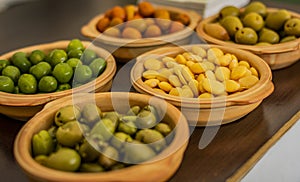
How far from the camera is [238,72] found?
0.87m

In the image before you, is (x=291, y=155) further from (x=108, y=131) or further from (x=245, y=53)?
(x=108, y=131)

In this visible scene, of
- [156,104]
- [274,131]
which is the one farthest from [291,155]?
[156,104]

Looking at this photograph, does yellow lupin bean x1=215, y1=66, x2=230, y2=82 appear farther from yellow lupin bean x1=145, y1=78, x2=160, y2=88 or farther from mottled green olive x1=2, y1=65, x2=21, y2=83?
mottled green olive x1=2, y1=65, x2=21, y2=83

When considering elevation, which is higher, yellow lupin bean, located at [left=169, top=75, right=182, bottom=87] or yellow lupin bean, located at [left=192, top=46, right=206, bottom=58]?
yellow lupin bean, located at [left=192, top=46, right=206, bottom=58]

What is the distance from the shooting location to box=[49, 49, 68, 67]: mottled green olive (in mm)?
922

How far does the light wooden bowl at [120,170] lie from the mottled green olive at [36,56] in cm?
19

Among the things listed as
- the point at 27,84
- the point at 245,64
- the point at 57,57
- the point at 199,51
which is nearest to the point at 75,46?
the point at 57,57

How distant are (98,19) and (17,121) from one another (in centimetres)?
44

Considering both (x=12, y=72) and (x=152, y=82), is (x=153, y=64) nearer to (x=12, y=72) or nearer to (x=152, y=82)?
(x=152, y=82)

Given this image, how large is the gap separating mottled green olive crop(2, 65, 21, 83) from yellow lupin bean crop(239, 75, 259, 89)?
466 mm

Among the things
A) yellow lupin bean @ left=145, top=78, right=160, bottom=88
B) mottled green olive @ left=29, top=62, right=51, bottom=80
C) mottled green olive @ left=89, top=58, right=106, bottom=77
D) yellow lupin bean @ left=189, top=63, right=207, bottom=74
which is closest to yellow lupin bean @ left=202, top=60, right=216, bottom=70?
yellow lupin bean @ left=189, top=63, right=207, bottom=74

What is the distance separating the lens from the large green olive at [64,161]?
633mm

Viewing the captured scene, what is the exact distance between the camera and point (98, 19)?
3.94 ft

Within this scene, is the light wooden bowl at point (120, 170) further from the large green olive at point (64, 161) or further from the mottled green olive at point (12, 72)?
the mottled green olive at point (12, 72)
